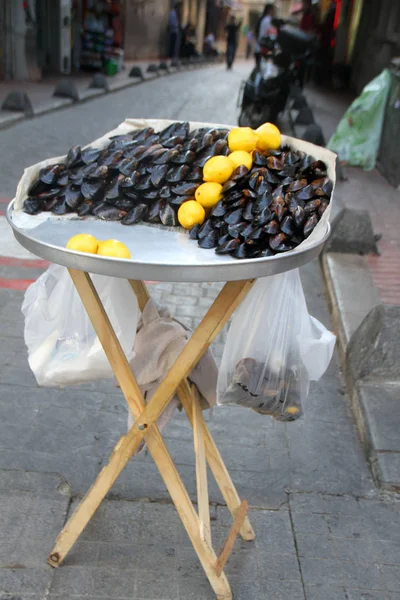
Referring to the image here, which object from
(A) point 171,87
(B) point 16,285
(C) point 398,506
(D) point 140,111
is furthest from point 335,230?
(A) point 171,87

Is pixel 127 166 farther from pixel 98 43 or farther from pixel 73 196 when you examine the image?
pixel 98 43

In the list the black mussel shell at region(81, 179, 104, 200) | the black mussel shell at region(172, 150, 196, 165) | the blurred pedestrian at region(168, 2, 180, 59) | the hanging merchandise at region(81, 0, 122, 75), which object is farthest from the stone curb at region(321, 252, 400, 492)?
the blurred pedestrian at region(168, 2, 180, 59)

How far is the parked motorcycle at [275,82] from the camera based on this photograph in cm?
1056

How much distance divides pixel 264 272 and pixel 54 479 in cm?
152

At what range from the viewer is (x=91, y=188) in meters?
2.16

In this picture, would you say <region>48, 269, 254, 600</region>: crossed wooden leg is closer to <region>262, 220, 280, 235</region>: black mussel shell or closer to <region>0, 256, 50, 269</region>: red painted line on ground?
<region>262, 220, 280, 235</region>: black mussel shell

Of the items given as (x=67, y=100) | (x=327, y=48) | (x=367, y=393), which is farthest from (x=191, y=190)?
(x=327, y=48)

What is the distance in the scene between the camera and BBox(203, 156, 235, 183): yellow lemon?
2090mm

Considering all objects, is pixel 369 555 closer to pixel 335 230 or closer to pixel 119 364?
pixel 119 364

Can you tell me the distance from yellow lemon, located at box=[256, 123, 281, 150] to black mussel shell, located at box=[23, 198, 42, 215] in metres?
0.80

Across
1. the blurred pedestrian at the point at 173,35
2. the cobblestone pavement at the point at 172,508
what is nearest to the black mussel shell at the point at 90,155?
the cobblestone pavement at the point at 172,508

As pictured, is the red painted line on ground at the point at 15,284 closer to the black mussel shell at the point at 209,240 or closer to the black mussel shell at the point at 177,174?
the black mussel shell at the point at 177,174

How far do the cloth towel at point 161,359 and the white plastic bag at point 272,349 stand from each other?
0.21 meters

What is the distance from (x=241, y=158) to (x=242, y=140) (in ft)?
0.31
